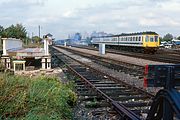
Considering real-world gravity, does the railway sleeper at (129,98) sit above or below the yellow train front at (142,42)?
below

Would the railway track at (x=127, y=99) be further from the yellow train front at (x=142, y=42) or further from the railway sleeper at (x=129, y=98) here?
the yellow train front at (x=142, y=42)

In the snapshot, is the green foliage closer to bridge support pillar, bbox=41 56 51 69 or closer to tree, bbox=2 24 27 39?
bridge support pillar, bbox=41 56 51 69

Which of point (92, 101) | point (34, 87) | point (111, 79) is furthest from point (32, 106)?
point (111, 79)

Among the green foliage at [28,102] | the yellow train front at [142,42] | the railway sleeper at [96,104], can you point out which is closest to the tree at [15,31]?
the yellow train front at [142,42]

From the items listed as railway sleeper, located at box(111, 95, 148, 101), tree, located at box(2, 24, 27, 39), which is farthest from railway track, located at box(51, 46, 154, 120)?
tree, located at box(2, 24, 27, 39)

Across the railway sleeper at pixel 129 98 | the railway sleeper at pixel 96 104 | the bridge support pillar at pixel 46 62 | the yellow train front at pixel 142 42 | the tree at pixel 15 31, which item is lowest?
the railway sleeper at pixel 96 104

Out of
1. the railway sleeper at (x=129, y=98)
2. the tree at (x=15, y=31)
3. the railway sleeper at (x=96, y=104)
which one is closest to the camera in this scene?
the railway sleeper at (x=96, y=104)

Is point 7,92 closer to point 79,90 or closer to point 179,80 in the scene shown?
point 179,80

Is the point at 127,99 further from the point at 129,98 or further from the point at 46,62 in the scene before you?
the point at 46,62

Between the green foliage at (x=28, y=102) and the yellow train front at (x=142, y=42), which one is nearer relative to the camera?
the green foliage at (x=28, y=102)

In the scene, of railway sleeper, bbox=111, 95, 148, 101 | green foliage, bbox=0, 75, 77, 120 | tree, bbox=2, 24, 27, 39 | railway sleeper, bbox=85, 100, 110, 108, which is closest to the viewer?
green foliage, bbox=0, 75, 77, 120

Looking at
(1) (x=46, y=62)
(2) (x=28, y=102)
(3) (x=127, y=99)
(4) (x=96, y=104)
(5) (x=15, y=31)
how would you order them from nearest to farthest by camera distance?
(2) (x=28, y=102) < (4) (x=96, y=104) < (3) (x=127, y=99) < (1) (x=46, y=62) < (5) (x=15, y=31)

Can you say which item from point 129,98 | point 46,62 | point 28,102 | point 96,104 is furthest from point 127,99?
point 46,62

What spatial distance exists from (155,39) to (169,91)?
3724 cm
